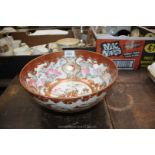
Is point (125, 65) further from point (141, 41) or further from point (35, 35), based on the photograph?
point (35, 35)

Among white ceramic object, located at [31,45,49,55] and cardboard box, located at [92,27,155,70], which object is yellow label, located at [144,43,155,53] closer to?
cardboard box, located at [92,27,155,70]

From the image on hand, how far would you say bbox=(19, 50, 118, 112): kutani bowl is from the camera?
0.60m

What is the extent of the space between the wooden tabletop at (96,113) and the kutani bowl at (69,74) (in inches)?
2.6

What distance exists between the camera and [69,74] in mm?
711

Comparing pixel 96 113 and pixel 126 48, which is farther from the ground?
pixel 126 48

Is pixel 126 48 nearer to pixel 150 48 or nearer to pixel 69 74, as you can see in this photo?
pixel 150 48

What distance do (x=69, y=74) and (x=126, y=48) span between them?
0.93ft

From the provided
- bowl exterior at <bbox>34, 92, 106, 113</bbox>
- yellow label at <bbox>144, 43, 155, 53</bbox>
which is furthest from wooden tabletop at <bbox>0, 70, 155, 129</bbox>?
yellow label at <bbox>144, 43, 155, 53</bbox>

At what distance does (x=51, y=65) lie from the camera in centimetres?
69

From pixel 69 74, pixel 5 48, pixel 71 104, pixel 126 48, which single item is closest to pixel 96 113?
pixel 71 104

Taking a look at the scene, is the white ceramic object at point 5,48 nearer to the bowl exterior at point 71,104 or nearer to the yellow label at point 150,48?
the bowl exterior at point 71,104

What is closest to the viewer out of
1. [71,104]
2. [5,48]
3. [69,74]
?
[71,104]

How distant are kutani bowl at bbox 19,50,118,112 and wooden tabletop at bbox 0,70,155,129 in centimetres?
7

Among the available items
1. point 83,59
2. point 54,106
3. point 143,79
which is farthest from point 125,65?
point 54,106
